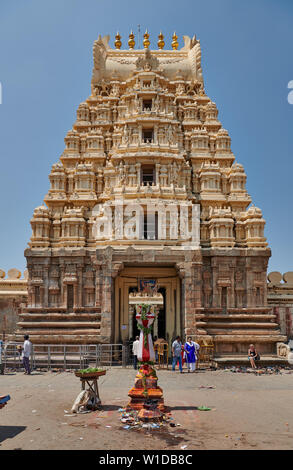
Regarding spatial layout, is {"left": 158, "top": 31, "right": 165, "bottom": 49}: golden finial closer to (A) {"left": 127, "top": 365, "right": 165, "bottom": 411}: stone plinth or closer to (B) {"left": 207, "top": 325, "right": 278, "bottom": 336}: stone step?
(B) {"left": 207, "top": 325, "right": 278, "bottom": 336}: stone step

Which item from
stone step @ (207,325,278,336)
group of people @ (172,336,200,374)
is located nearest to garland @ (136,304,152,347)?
group of people @ (172,336,200,374)

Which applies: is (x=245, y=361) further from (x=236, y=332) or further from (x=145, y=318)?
(x=145, y=318)

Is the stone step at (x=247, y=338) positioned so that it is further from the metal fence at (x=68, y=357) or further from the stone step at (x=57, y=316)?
the stone step at (x=57, y=316)

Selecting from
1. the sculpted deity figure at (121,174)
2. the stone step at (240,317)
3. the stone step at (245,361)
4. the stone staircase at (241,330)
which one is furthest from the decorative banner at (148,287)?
the stone step at (245,361)

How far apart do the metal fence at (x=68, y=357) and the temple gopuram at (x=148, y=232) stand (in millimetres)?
540

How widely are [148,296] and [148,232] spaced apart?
14.5ft

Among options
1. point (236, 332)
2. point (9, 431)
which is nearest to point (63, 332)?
point (236, 332)

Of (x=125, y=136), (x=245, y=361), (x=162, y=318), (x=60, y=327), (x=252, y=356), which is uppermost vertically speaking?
(x=125, y=136)

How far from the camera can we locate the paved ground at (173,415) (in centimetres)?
890

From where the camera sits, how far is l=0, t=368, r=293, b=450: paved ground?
8898 mm

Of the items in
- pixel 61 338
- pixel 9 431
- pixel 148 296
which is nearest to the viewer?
pixel 9 431

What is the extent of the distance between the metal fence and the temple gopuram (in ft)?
1.77

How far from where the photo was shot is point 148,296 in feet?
87.1

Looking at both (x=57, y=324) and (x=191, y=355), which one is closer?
(x=191, y=355)
